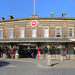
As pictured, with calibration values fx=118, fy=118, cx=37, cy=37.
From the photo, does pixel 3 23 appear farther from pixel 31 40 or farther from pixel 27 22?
pixel 31 40

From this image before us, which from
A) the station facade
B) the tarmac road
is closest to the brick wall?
the station facade

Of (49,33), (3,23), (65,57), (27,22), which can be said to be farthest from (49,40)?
Answer: (3,23)

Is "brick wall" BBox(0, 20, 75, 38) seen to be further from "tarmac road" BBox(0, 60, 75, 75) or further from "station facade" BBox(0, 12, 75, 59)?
"tarmac road" BBox(0, 60, 75, 75)

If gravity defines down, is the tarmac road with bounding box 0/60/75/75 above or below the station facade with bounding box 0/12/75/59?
below

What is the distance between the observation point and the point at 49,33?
887 inches

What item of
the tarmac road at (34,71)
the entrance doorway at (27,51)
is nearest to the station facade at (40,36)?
the entrance doorway at (27,51)

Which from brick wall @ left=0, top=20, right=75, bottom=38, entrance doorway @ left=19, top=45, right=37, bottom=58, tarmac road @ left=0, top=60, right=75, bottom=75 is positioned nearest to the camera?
tarmac road @ left=0, top=60, right=75, bottom=75

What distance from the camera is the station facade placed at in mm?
21766

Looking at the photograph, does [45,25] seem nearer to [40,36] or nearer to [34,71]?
[40,36]

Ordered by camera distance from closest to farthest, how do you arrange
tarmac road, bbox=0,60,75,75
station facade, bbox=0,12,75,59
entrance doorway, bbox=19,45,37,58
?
tarmac road, bbox=0,60,75,75 → station facade, bbox=0,12,75,59 → entrance doorway, bbox=19,45,37,58

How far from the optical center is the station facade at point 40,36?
21.8 meters

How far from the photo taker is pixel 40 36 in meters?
22.6

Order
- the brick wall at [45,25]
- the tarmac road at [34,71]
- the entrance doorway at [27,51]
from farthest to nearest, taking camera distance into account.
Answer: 1. the entrance doorway at [27,51]
2. the brick wall at [45,25]
3. the tarmac road at [34,71]

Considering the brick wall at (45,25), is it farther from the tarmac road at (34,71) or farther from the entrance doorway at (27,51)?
the tarmac road at (34,71)
